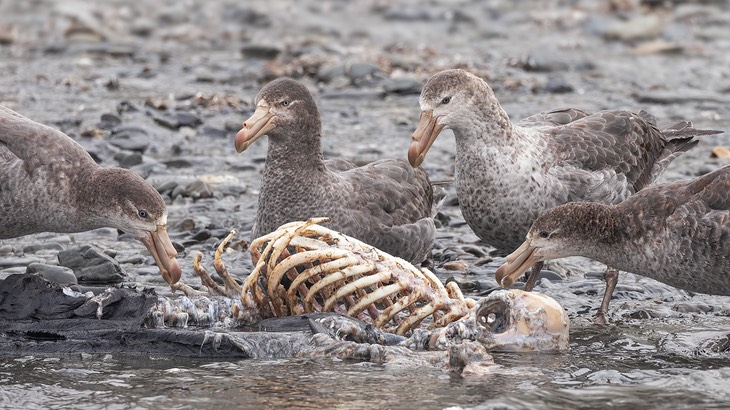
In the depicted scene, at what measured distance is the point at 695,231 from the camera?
739 centimetres

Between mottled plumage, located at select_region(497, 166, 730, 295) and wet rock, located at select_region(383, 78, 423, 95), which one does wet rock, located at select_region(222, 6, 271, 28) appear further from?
mottled plumage, located at select_region(497, 166, 730, 295)

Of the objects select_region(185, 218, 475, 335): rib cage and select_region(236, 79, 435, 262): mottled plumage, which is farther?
select_region(236, 79, 435, 262): mottled plumage

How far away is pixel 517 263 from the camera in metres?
7.87

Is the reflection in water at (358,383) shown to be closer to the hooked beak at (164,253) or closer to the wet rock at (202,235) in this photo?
the hooked beak at (164,253)

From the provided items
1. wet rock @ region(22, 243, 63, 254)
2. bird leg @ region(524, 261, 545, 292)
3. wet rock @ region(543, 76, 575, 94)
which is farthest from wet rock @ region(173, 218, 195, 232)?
wet rock @ region(543, 76, 575, 94)

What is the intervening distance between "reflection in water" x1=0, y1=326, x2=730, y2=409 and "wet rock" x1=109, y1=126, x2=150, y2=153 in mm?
6082

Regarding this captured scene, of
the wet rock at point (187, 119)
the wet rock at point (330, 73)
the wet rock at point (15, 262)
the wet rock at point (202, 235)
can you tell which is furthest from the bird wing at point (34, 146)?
the wet rock at point (330, 73)

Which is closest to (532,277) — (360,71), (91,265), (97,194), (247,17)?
(97,194)

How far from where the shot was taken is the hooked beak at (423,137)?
878 cm

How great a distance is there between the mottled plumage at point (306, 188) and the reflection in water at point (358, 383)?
2.04 metres

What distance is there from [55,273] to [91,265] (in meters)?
0.36

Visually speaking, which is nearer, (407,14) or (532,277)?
(532,277)

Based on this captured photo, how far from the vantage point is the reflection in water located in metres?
6.32

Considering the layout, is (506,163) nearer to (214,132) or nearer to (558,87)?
(214,132)
